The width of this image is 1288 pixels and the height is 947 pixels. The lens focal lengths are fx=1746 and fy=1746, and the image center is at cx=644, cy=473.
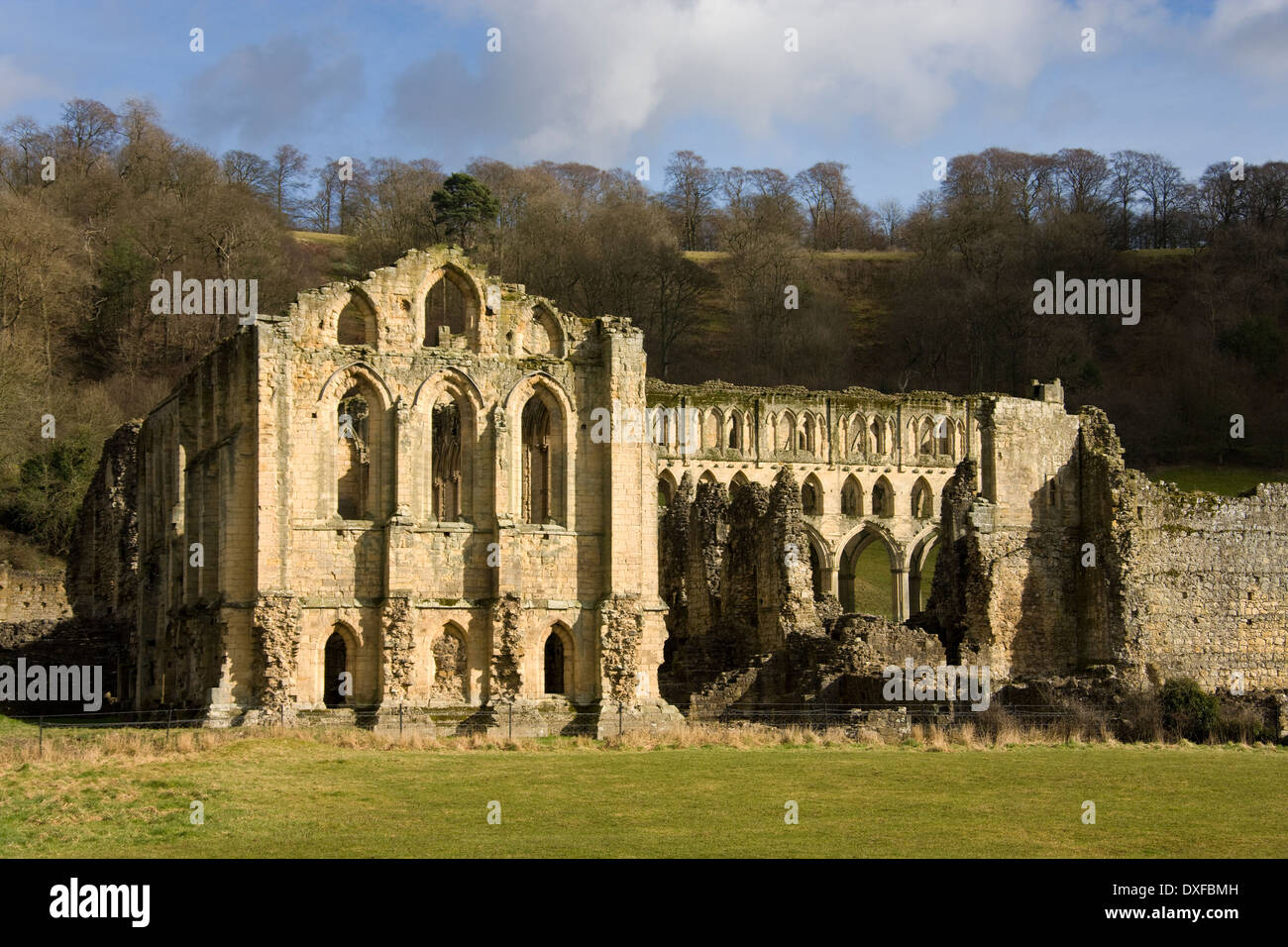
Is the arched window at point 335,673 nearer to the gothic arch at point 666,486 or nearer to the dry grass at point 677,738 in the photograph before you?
the dry grass at point 677,738

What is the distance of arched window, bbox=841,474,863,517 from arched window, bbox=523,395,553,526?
31.0m

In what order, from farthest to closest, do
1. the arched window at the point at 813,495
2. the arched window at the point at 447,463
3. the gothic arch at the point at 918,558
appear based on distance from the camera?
the arched window at the point at 813,495 → the gothic arch at the point at 918,558 → the arched window at the point at 447,463

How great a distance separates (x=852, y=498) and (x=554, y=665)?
110ft

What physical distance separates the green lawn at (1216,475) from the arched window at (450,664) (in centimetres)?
4331

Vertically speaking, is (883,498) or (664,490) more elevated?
(664,490)

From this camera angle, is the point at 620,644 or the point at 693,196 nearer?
the point at 620,644

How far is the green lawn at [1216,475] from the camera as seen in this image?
237 feet

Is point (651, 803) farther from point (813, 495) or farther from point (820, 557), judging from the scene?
point (813, 495)

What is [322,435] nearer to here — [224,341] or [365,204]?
[224,341]

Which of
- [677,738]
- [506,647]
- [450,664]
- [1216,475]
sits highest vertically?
[1216,475]

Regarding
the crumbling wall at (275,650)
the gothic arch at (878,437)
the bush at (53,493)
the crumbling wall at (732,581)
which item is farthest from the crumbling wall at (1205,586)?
the bush at (53,493)

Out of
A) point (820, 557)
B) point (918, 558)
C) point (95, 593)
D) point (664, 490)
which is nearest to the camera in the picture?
point (95, 593)

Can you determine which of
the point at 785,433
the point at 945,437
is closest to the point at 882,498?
the point at 945,437

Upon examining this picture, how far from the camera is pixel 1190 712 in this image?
3378 cm
